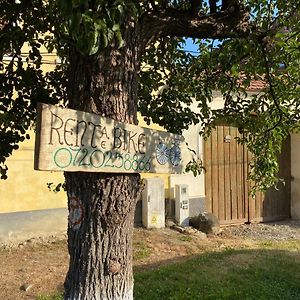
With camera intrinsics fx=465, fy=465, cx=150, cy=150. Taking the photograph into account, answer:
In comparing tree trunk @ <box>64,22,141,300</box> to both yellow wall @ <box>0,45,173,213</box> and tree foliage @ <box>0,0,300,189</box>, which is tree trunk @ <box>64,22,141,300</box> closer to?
tree foliage @ <box>0,0,300,189</box>

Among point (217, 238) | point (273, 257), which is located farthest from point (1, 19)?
point (217, 238)

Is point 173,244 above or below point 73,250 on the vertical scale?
below

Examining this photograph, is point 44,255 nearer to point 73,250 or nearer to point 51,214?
point 51,214

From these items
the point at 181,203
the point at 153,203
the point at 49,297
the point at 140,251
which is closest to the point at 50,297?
the point at 49,297

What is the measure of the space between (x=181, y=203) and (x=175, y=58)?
4.89 m

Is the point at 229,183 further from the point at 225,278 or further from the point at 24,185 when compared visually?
the point at 225,278

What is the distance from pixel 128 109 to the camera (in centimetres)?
268

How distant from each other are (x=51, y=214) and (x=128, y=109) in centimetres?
567

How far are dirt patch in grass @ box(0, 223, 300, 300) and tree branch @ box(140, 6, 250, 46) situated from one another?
11.4 feet

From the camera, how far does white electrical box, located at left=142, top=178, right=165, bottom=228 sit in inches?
345

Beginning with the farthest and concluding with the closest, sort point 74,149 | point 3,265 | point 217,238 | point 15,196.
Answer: point 217,238 < point 15,196 < point 3,265 < point 74,149

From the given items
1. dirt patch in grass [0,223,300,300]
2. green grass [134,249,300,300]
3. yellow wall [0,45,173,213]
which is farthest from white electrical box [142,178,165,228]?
green grass [134,249,300,300]

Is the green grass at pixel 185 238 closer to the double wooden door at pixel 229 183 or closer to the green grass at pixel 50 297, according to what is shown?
the double wooden door at pixel 229 183

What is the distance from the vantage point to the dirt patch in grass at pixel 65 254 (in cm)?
563
